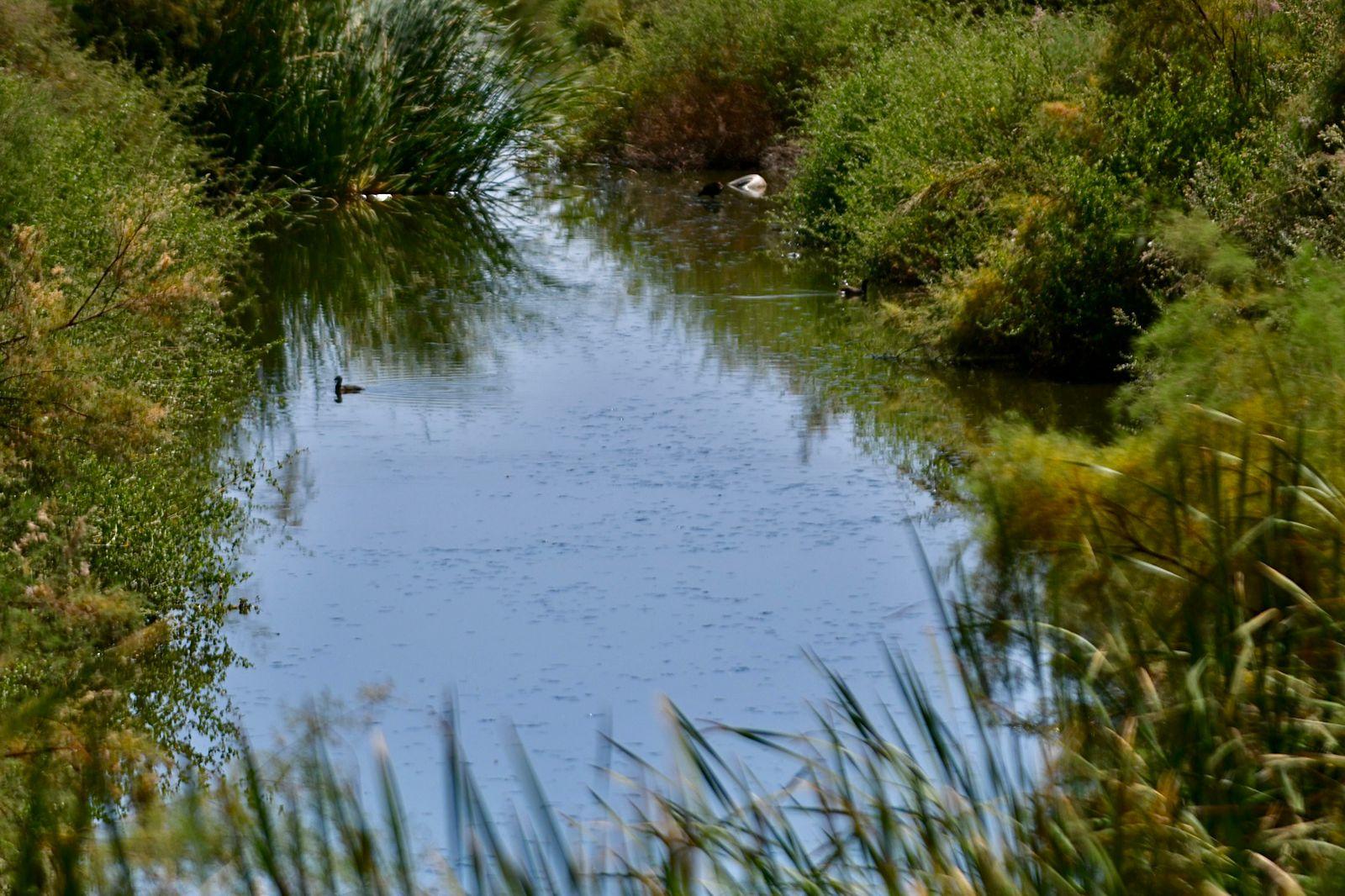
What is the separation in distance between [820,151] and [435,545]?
30.4 feet

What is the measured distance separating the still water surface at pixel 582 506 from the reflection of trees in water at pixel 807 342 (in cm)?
4

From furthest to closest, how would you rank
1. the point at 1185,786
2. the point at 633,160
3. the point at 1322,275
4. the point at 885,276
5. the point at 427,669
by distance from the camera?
the point at 633,160, the point at 885,276, the point at 427,669, the point at 1322,275, the point at 1185,786

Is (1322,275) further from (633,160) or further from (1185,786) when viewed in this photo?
(633,160)

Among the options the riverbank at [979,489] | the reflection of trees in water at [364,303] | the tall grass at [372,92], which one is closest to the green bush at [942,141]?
the riverbank at [979,489]

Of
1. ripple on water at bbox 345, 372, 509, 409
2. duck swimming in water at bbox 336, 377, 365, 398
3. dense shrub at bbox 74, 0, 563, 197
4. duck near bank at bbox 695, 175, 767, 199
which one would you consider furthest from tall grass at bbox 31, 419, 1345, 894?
duck near bank at bbox 695, 175, 767, 199

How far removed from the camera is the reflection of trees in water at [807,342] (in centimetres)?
912

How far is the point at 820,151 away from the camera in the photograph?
51.2 ft

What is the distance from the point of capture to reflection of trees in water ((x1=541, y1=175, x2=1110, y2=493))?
9.12m

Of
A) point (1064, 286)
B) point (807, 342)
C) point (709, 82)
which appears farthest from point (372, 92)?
point (1064, 286)

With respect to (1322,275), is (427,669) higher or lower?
lower

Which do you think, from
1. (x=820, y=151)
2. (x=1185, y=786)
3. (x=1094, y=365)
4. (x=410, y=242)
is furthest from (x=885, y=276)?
(x=1185, y=786)

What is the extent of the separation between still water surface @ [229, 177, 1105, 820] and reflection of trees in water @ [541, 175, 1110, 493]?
0.04 metres

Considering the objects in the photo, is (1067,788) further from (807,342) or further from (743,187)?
(743,187)

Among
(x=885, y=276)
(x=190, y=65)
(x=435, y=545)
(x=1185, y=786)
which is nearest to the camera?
(x=1185, y=786)
